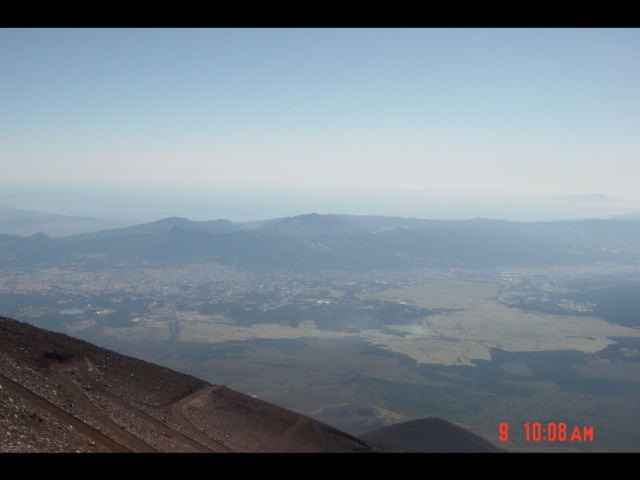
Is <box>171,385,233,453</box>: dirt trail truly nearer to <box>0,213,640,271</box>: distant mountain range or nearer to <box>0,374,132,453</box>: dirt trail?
<box>0,374,132,453</box>: dirt trail

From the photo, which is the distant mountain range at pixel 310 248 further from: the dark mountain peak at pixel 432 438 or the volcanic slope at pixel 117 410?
the volcanic slope at pixel 117 410

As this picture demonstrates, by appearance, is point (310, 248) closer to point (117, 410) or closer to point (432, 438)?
point (432, 438)

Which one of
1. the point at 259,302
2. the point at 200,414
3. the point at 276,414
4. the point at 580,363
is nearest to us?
the point at 200,414

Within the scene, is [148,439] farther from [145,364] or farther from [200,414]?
[145,364]

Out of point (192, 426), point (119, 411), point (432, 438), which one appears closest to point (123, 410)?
point (119, 411)

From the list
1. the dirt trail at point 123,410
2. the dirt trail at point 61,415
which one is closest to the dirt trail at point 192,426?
the dirt trail at point 123,410

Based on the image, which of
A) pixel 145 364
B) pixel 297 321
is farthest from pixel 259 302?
pixel 145 364
